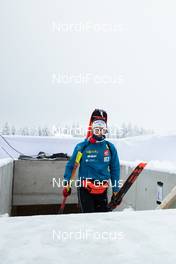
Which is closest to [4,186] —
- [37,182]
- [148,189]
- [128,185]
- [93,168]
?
[93,168]

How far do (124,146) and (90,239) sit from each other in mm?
15783

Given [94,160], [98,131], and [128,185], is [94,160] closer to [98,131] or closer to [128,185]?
[98,131]

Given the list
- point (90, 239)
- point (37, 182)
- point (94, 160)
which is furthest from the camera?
point (37, 182)

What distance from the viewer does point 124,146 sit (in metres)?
17.1

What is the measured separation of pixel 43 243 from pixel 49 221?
0.32m

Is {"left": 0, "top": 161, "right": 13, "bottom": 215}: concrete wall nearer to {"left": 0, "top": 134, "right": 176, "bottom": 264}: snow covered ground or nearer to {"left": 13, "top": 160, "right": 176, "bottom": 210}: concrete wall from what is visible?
{"left": 13, "top": 160, "right": 176, "bottom": 210}: concrete wall

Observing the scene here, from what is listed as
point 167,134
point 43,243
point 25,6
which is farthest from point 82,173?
point 25,6

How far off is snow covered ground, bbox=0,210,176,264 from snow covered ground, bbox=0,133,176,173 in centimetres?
1292

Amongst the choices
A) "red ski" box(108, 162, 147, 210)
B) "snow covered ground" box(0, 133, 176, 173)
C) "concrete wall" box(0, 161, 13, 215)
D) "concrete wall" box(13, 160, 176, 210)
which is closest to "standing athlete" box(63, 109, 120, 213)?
"red ski" box(108, 162, 147, 210)

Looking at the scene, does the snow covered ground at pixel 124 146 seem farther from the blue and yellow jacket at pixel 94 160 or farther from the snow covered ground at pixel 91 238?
the snow covered ground at pixel 91 238

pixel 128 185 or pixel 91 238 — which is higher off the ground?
pixel 91 238

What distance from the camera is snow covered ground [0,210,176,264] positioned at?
1.26 metres

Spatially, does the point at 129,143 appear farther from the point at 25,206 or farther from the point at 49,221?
the point at 49,221

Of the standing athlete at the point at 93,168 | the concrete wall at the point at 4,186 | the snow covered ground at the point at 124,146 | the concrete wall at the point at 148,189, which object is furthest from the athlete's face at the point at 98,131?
the snow covered ground at the point at 124,146
